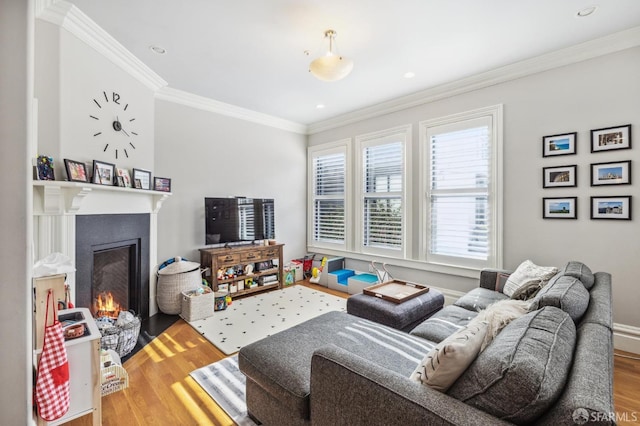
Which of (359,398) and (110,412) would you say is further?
(110,412)

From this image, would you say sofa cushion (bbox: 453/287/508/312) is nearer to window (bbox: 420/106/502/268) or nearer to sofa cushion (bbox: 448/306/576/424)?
window (bbox: 420/106/502/268)

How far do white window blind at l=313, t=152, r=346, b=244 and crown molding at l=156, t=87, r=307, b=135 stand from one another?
0.75 metres

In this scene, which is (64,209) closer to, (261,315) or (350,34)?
(261,315)

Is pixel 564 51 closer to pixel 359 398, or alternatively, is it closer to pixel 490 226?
pixel 490 226

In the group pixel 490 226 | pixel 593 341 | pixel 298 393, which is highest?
pixel 490 226

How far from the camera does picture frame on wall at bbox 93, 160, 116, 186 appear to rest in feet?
7.97

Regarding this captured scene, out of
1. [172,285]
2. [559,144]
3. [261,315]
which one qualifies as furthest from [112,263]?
[559,144]

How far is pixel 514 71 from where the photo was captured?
302cm

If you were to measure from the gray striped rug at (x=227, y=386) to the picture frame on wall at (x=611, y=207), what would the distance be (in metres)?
3.35

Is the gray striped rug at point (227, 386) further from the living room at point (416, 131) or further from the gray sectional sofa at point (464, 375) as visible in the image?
the living room at point (416, 131)

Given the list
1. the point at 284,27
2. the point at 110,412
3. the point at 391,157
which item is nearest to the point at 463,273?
the point at 391,157

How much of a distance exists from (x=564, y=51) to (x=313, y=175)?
365 centimetres

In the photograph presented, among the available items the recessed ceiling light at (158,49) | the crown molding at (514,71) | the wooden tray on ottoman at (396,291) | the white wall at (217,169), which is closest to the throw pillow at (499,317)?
the wooden tray on ottoman at (396,291)

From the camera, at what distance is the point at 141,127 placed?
10.2ft
